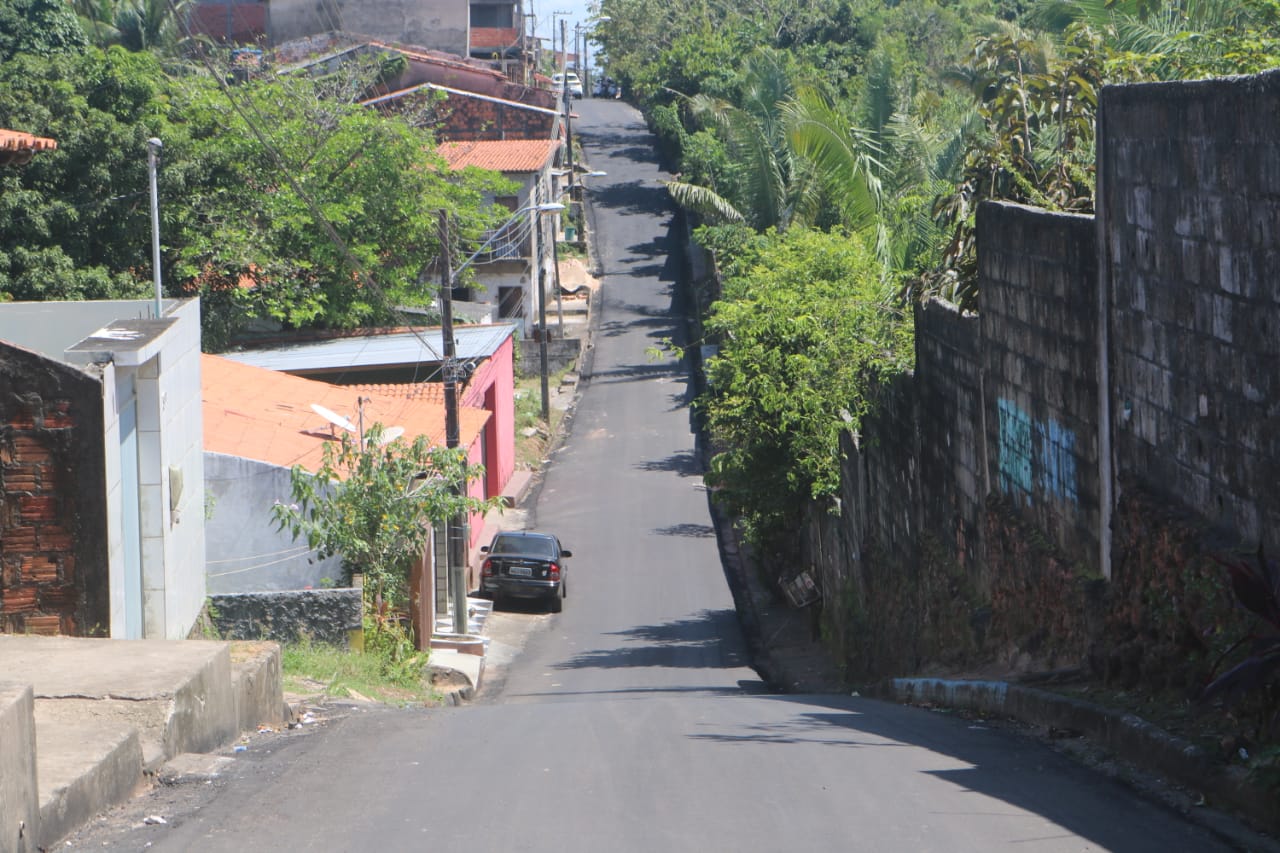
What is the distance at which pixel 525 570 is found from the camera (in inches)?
997

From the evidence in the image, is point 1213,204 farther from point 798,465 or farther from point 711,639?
point 711,639

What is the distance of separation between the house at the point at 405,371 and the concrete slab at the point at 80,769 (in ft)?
53.3

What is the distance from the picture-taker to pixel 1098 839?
5797 millimetres

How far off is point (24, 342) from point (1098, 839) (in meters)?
12.2

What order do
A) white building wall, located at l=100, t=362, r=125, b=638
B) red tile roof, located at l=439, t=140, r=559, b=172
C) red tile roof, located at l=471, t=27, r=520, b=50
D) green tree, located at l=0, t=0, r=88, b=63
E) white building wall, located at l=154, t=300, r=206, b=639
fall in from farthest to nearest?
1. red tile roof, located at l=471, t=27, r=520, b=50
2. red tile roof, located at l=439, t=140, r=559, b=172
3. green tree, located at l=0, t=0, r=88, b=63
4. white building wall, located at l=154, t=300, r=206, b=639
5. white building wall, located at l=100, t=362, r=125, b=638

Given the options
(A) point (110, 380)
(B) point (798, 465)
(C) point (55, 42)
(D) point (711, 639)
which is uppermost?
(C) point (55, 42)

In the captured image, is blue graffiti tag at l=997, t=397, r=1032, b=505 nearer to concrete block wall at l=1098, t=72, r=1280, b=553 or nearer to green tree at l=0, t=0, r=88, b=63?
concrete block wall at l=1098, t=72, r=1280, b=553

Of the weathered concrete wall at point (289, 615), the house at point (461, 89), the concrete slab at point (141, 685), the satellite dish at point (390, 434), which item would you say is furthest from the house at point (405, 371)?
the house at point (461, 89)

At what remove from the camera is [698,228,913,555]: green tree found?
2005 centimetres

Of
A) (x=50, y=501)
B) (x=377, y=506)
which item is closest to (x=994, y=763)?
(x=50, y=501)

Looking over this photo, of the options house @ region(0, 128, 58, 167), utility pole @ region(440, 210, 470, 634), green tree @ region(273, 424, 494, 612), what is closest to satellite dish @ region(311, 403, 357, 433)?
green tree @ region(273, 424, 494, 612)

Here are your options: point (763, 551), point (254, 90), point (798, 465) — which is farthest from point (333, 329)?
point (798, 465)

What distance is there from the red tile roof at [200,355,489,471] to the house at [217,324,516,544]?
67 mm

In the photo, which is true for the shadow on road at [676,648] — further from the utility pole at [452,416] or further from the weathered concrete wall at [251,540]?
the weathered concrete wall at [251,540]
